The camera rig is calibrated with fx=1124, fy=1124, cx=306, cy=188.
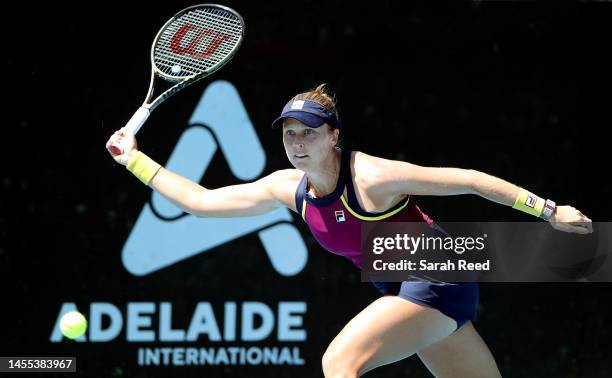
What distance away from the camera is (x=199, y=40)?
5.16 meters

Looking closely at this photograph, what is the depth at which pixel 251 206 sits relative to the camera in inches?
182

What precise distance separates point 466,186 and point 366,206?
15.6 inches

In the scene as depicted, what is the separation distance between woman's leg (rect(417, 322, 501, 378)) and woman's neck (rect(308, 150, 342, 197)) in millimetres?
791

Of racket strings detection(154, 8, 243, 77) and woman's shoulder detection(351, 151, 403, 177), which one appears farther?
racket strings detection(154, 8, 243, 77)

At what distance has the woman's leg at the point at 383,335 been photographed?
4207 millimetres

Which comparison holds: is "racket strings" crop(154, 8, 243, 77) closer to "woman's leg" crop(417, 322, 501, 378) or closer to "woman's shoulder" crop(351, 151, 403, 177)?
"woman's shoulder" crop(351, 151, 403, 177)

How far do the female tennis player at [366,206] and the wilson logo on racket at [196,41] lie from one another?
0.76 m

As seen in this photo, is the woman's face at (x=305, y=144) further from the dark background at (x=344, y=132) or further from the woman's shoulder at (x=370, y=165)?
the dark background at (x=344, y=132)

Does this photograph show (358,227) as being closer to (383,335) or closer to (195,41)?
(383,335)

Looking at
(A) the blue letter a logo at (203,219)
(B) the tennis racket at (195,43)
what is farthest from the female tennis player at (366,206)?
(A) the blue letter a logo at (203,219)

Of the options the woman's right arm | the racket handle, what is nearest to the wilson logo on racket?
the racket handle

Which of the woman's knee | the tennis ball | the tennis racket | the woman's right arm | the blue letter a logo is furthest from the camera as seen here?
the blue letter a logo

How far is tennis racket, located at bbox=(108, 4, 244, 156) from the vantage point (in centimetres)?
502

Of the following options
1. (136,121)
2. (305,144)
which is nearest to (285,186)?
(305,144)
